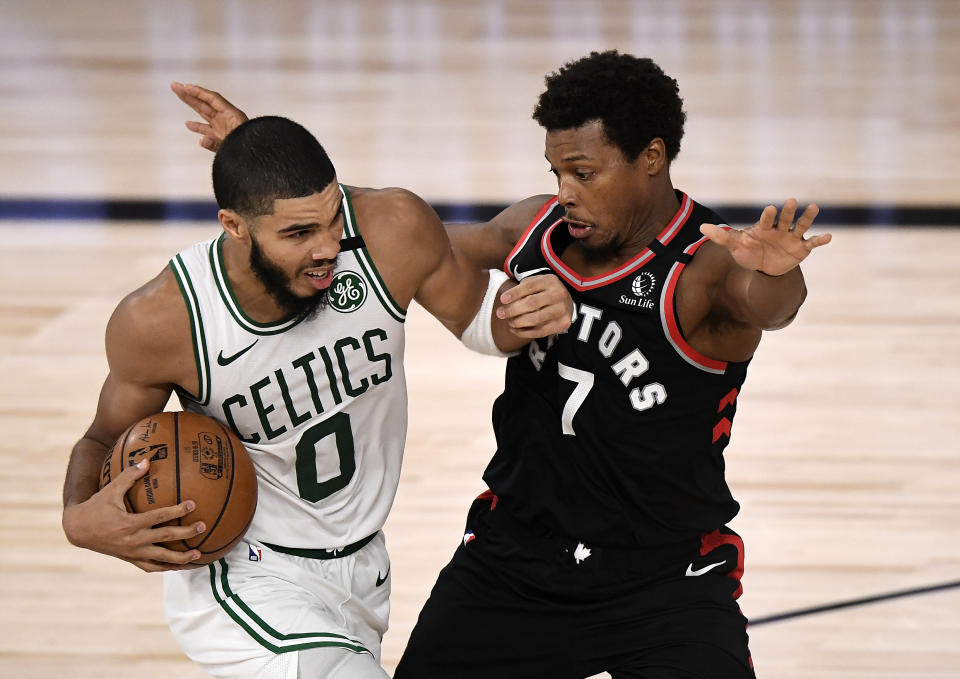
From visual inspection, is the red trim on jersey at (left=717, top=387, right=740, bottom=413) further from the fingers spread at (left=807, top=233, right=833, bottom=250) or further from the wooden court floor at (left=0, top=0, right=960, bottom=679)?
the wooden court floor at (left=0, top=0, right=960, bottom=679)

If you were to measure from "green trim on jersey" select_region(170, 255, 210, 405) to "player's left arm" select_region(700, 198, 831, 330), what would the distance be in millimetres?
1126

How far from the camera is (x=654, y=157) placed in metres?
3.03

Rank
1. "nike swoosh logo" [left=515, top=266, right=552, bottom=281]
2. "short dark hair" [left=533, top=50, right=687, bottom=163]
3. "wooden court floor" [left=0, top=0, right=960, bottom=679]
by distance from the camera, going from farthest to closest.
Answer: "wooden court floor" [left=0, top=0, right=960, bottom=679]
"nike swoosh logo" [left=515, top=266, right=552, bottom=281]
"short dark hair" [left=533, top=50, right=687, bottom=163]

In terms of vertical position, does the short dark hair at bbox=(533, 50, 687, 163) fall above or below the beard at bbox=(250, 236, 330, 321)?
above

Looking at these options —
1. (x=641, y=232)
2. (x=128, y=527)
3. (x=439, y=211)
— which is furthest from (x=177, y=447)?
(x=439, y=211)

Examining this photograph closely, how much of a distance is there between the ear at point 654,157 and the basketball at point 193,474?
114cm

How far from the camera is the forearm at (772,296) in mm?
2729

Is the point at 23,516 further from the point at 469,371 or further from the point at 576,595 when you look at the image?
the point at 576,595

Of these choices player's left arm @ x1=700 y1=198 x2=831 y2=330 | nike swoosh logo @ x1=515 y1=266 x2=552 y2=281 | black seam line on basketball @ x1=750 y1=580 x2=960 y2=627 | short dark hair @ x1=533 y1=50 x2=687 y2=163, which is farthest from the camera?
black seam line on basketball @ x1=750 y1=580 x2=960 y2=627

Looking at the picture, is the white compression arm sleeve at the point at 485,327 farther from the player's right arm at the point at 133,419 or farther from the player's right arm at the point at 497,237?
the player's right arm at the point at 133,419

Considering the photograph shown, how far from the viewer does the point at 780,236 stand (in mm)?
2648

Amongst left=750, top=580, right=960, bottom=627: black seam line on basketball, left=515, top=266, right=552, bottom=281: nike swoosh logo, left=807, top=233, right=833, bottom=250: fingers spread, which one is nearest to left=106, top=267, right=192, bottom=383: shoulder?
left=515, top=266, right=552, bottom=281: nike swoosh logo

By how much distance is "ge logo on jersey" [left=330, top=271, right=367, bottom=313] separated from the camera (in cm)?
301

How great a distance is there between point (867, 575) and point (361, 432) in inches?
80.2
